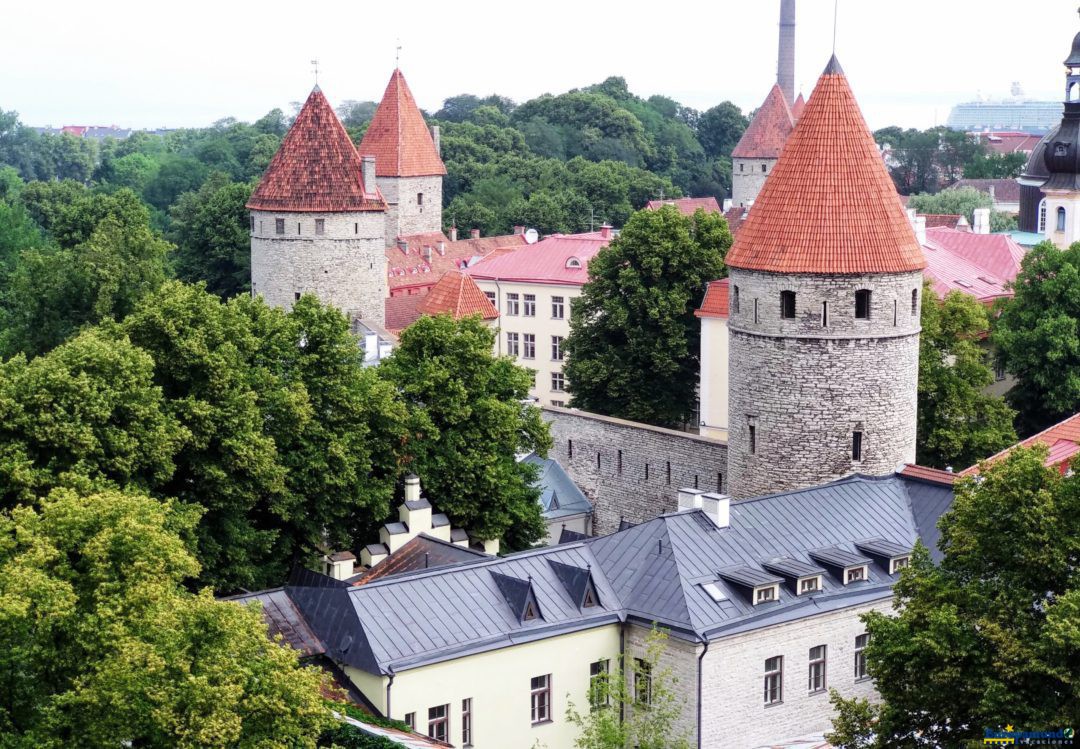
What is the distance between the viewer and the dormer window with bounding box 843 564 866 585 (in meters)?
32.9

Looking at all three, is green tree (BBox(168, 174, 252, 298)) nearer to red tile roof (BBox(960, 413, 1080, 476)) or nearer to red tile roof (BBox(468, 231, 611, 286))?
red tile roof (BBox(468, 231, 611, 286))

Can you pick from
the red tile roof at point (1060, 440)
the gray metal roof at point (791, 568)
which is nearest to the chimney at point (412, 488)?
the gray metal roof at point (791, 568)

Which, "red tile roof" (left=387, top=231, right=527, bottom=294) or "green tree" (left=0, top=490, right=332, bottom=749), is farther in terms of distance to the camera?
"red tile roof" (left=387, top=231, right=527, bottom=294)

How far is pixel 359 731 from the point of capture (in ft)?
84.7

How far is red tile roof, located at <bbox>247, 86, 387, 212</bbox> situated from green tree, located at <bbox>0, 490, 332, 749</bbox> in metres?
29.4

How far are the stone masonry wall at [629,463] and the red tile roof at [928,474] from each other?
5029 millimetres

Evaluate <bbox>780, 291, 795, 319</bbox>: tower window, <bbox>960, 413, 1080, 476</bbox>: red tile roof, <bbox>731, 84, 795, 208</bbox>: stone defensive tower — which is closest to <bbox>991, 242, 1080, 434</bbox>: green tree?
<bbox>960, 413, 1080, 476</bbox>: red tile roof

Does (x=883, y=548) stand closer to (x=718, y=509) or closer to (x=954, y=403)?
(x=718, y=509)

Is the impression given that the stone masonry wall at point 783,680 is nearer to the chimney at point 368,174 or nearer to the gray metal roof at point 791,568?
the gray metal roof at point 791,568

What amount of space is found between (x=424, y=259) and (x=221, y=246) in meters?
9.06

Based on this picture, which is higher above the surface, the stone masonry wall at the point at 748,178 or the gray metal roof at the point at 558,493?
the stone masonry wall at the point at 748,178

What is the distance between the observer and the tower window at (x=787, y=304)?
37.6 meters

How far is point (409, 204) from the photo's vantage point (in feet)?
256

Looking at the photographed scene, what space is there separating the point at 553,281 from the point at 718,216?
41.5 ft
